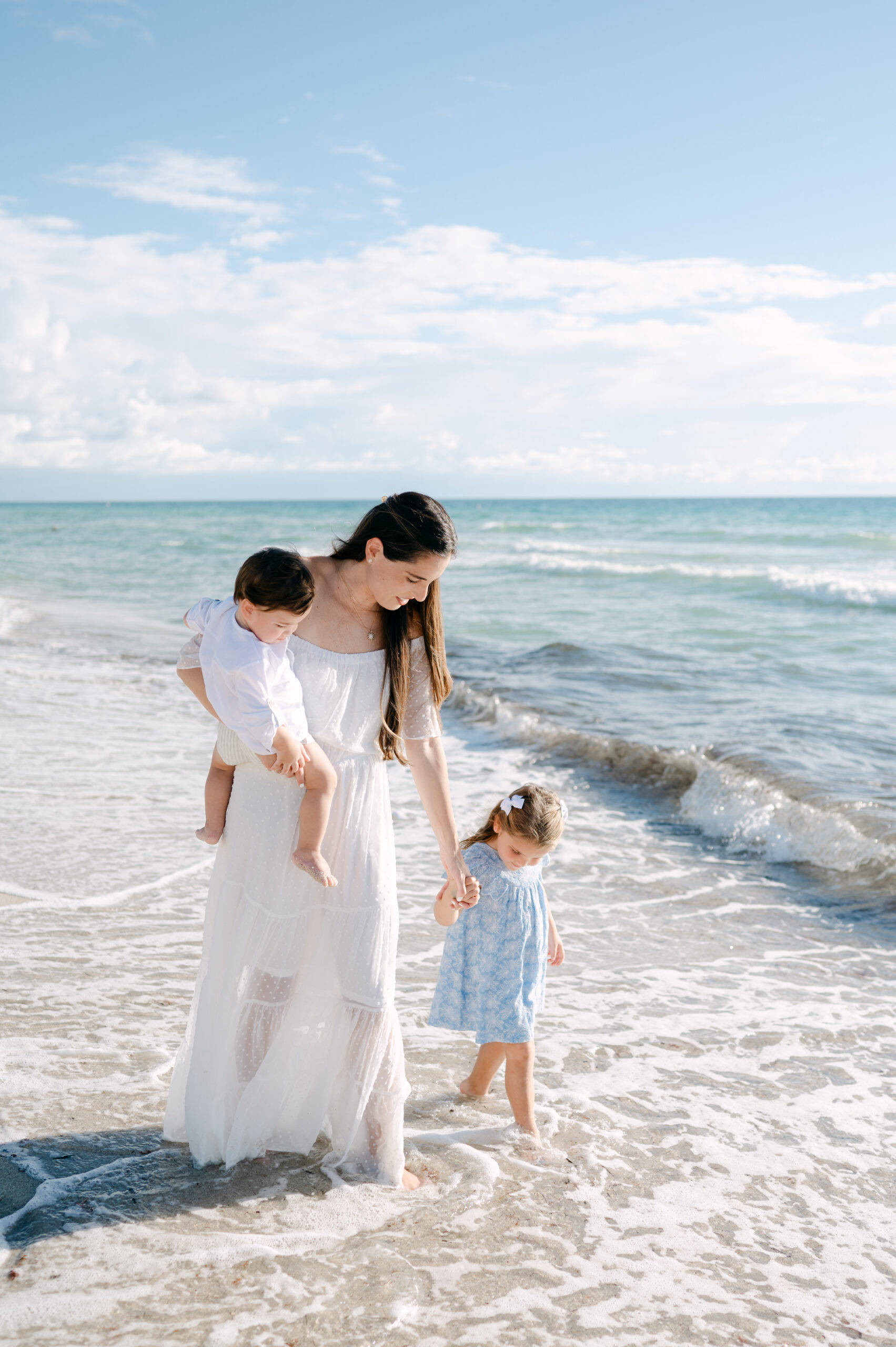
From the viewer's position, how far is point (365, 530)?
9.26 feet

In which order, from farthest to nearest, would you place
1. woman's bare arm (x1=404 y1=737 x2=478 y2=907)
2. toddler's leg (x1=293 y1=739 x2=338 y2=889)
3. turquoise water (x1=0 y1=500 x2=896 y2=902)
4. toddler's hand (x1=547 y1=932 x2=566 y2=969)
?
turquoise water (x1=0 y1=500 x2=896 y2=902)
toddler's hand (x1=547 y1=932 x2=566 y2=969)
woman's bare arm (x1=404 y1=737 x2=478 y2=907)
toddler's leg (x1=293 y1=739 x2=338 y2=889)

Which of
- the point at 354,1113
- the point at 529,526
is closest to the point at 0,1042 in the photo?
the point at 354,1113

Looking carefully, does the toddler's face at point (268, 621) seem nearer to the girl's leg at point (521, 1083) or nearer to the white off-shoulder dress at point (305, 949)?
the white off-shoulder dress at point (305, 949)

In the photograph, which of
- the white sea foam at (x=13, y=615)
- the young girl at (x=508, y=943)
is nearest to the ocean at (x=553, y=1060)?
the young girl at (x=508, y=943)

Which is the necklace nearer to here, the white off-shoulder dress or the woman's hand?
the white off-shoulder dress

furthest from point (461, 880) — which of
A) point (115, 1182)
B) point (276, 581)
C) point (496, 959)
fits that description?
point (115, 1182)

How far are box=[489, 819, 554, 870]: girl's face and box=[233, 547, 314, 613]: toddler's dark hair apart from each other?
45.6 inches

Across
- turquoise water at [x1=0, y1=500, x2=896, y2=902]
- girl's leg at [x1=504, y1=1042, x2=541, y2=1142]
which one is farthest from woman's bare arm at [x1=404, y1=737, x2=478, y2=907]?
turquoise water at [x1=0, y1=500, x2=896, y2=902]

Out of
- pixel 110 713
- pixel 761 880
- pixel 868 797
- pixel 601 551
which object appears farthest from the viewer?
pixel 601 551

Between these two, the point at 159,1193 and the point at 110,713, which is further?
the point at 110,713

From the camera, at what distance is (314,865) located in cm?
269

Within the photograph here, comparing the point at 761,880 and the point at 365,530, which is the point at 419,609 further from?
the point at 761,880

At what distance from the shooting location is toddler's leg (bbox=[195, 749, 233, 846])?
2.87 meters

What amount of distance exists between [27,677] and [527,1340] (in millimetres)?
10458
